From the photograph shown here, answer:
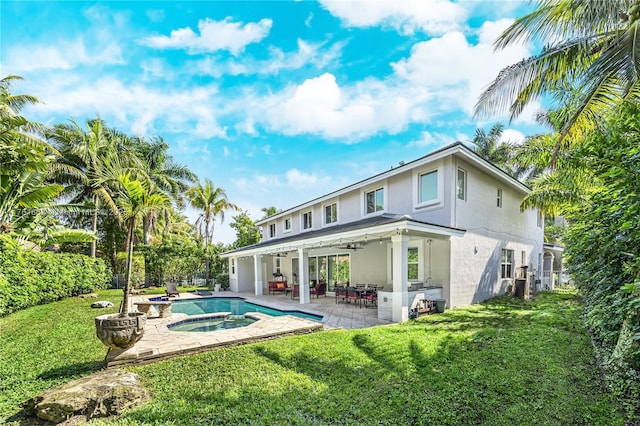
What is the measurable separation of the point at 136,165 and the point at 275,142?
13.5 meters

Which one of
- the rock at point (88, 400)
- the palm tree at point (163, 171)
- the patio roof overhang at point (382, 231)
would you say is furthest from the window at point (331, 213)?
the palm tree at point (163, 171)

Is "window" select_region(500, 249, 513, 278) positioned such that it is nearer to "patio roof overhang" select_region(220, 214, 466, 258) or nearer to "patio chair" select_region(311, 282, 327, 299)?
"patio roof overhang" select_region(220, 214, 466, 258)

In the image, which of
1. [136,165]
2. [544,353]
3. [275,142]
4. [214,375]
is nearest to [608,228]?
[544,353]

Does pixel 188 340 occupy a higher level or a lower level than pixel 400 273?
lower

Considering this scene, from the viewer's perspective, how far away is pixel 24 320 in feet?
37.2

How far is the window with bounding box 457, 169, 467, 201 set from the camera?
1288cm

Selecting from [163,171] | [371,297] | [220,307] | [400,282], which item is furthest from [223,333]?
[163,171]

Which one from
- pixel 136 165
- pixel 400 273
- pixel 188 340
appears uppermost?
pixel 136 165

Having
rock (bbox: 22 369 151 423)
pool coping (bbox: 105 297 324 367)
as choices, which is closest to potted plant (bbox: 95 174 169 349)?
pool coping (bbox: 105 297 324 367)

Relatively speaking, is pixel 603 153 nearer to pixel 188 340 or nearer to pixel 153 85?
pixel 188 340

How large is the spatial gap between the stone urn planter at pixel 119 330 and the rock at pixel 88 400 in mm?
1234

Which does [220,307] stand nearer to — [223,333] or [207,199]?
[223,333]

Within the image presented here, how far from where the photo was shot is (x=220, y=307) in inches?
672

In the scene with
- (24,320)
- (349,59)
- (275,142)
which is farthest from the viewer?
(275,142)
